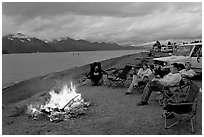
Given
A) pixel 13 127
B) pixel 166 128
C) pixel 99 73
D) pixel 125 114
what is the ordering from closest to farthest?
pixel 166 128 → pixel 13 127 → pixel 125 114 → pixel 99 73

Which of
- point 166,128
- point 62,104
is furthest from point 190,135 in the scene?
point 62,104

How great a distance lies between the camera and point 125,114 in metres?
5.76

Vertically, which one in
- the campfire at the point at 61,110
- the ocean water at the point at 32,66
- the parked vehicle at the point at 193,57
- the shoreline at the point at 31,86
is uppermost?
the parked vehicle at the point at 193,57

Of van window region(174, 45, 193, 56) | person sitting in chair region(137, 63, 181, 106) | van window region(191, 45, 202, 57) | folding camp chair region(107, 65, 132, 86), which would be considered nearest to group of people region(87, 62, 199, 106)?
person sitting in chair region(137, 63, 181, 106)

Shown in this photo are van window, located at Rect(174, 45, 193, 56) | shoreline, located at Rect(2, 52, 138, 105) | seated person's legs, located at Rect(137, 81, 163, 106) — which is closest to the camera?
seated person's legs, located at Rect(137, 81, 163, 106)

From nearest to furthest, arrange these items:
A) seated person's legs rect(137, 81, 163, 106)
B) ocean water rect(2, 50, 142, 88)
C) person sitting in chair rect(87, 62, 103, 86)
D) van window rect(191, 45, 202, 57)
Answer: seated person's legs rect(137, 81, 163, 106)
person sitting in chair rect(87, 62, 103, 86)
van window rect(191, 45, 202, 57)
ocean water rect(2, 50, 142, 88)

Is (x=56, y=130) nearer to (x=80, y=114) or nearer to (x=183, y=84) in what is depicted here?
(x=80, y=114)

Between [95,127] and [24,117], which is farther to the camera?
[24,117]

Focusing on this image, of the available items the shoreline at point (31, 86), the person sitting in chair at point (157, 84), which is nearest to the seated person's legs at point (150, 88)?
the person sitting in chair at point (157, 84)

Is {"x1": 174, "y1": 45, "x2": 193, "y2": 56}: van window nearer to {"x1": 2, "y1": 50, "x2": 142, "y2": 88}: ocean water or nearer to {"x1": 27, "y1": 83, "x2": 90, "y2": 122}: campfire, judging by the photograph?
{"x1": 27, "y1": 83, "x2": 90, "y2": 122}: campfire

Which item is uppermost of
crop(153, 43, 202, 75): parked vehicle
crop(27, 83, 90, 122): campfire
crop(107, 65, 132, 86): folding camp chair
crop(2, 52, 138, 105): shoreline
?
crop(153, 43, 202, 75): parked vehicle

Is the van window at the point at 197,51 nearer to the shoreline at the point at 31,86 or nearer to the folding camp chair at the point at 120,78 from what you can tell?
the folding camp chair at the point at 120,78

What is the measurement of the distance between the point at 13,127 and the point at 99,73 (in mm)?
5201

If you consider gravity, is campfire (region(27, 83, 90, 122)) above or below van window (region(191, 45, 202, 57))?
below
